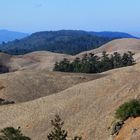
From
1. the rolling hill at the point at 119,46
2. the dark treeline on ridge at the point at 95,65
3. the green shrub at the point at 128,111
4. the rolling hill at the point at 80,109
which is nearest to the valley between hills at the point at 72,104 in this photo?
the rolling hill at the point at 80,109

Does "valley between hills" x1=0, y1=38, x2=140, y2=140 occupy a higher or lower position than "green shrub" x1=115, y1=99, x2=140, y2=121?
lower

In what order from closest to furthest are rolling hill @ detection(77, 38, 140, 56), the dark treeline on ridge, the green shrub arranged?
the green shrub
the dark treeline on ridge
rolling hill @ detection(77, 38, 140, 56)

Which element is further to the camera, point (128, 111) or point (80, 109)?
point (80, 109)

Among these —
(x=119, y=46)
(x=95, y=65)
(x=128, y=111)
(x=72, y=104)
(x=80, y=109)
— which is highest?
(x=128, y=111)

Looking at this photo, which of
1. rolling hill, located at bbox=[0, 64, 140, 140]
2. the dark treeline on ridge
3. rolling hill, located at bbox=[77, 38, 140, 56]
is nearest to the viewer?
rolling hill, located at bbox=[0, 64, 140, 140]

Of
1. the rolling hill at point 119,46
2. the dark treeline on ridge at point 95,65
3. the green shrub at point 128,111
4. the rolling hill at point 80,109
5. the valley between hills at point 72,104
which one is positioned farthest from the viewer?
the rolling hill at point 119,46

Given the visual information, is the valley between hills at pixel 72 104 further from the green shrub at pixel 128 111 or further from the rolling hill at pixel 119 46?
the rolling hill at pixel 119 46

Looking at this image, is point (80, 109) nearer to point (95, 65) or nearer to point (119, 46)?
point (95, 65)

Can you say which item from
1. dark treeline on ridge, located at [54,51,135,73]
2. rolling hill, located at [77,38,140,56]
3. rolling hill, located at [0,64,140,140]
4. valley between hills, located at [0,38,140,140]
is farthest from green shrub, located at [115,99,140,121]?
A: rolling hill, located at [77,38,140,56]

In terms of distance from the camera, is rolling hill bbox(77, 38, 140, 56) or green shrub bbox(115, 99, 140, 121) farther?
rolling hill bbox(77, 38, 140, 56)

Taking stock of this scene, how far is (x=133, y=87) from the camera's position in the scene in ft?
149

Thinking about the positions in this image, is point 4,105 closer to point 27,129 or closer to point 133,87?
point 27,129

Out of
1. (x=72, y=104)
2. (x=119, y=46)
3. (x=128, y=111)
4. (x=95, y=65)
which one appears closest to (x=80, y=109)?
(x=72, y=104)

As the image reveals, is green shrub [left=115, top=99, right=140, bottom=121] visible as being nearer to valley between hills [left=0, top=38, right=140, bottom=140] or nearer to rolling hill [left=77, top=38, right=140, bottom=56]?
valley between hills [left=0, top=38, right=140, bottom=140]
